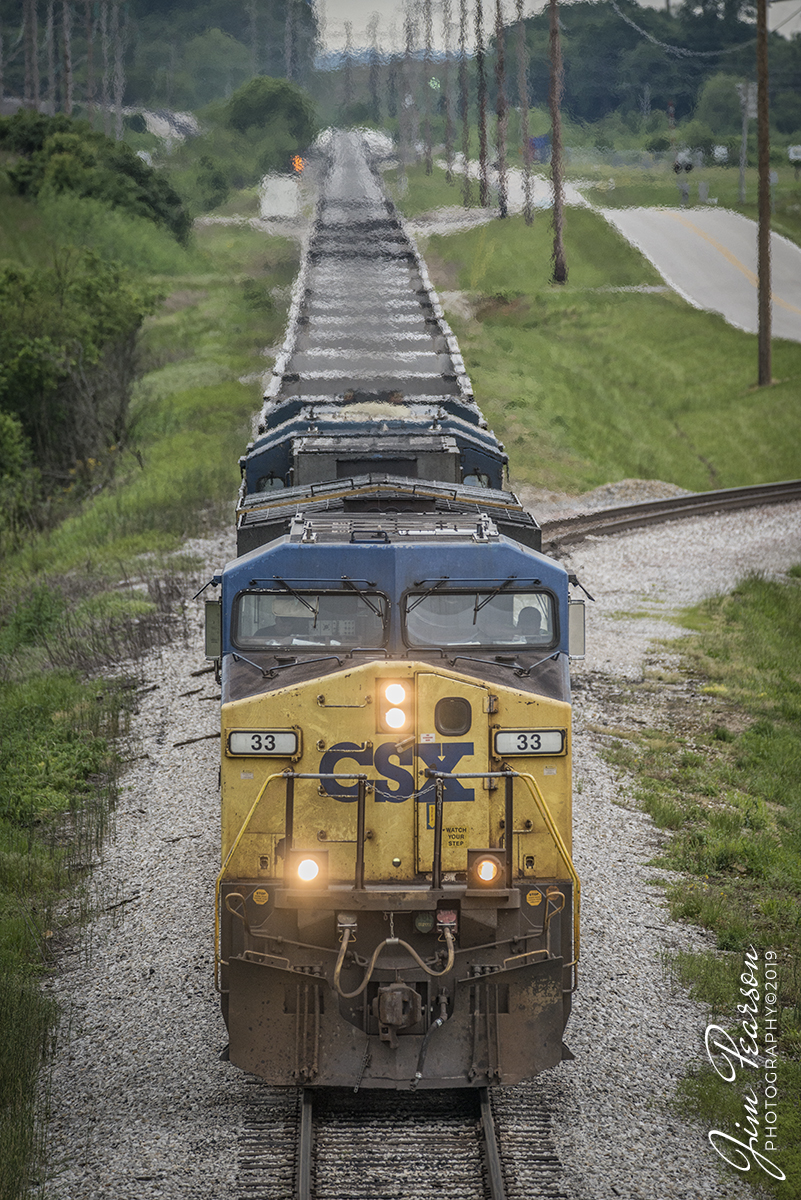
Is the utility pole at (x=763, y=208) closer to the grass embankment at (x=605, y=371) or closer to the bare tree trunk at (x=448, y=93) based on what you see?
the grass embankment at (x=605, y=371)

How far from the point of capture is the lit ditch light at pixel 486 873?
796 cm

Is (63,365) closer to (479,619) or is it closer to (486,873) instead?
(479,619)

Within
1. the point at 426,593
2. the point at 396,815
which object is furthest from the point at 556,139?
the point at 396,815

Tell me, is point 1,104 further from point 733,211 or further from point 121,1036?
point 121,1036

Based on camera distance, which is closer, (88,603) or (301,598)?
(301,598)

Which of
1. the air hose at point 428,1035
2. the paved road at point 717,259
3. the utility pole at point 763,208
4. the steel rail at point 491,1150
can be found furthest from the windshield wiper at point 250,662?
the paved road at point 717,259

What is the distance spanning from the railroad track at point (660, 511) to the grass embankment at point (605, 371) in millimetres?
2168

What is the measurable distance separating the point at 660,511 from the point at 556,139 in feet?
74.4

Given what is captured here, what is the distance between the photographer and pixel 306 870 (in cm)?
795

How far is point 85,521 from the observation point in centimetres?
2811

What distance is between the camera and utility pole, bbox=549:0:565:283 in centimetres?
4241

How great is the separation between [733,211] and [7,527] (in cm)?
4358

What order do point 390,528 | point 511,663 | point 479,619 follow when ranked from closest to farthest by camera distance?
point 511,663 < point 479,619 < point 390,528

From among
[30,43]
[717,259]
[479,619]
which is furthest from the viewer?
[30,43]
